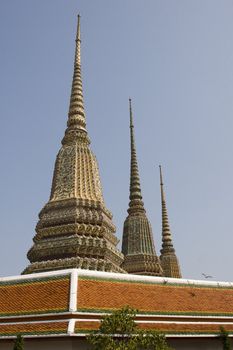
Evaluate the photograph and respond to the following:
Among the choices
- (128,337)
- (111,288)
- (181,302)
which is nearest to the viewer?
(128,337)

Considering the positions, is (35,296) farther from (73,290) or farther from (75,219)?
(75,219)

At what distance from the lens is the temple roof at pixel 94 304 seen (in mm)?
13516

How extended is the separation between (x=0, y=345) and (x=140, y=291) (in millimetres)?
5010

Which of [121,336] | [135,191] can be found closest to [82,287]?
[121,336]

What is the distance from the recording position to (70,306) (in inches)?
532

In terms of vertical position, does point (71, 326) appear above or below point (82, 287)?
below

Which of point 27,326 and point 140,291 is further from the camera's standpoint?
point 140,291

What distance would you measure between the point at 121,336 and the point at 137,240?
19.5 meters

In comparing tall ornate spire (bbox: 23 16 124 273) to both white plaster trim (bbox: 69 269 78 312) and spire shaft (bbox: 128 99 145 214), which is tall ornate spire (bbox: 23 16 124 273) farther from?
spire shaft (bbox: 128 99 145 214)

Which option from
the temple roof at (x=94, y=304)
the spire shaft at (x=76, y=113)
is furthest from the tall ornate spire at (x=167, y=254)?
the temple roof at (x=94, y=304)

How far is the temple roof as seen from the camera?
1352 cm

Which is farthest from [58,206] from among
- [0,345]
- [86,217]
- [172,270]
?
[172,270]

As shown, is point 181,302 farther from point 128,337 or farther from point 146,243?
point 146,243

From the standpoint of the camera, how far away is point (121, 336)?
12219 millimetres
